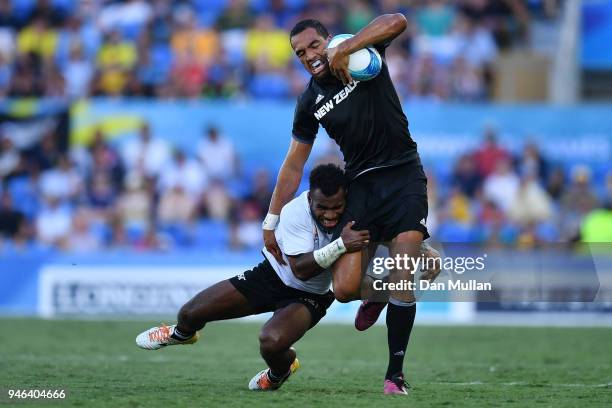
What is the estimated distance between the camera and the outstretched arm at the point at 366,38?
25.5ft

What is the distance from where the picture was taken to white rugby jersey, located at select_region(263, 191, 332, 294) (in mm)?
8156

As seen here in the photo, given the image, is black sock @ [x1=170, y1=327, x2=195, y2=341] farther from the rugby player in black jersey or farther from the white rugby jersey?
the rugby player in black jersey

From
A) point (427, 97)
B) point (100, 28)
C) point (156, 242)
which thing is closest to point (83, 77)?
point (100, 28)

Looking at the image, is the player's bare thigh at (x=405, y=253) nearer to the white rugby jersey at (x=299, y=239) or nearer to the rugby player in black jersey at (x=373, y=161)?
the rugby player in black jersey at (x=373, y=161)

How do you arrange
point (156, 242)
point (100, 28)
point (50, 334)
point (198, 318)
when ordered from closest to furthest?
1. point (198, 318)
2. point (50, 334)
3. point (156, 242)
4. point (100, 28)

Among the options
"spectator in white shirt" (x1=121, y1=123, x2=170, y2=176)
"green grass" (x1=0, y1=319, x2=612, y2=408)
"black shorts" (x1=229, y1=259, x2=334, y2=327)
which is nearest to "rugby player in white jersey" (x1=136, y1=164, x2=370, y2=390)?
"black shorts" (x1=229, y1=259, x2=334, y2=327)

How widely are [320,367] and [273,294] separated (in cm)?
248

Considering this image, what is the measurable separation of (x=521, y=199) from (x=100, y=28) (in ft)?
27.2

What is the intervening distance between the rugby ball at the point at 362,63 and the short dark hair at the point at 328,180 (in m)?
0.67

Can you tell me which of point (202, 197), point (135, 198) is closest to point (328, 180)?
point (202, 197)

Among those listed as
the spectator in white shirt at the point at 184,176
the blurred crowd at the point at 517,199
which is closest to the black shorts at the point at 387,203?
the blurred crowd at the point at 517,199

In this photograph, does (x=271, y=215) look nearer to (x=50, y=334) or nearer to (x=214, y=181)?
(x=50, y=334)

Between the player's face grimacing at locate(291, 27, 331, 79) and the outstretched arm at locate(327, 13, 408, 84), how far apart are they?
215 mm

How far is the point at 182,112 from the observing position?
61.4 feet
